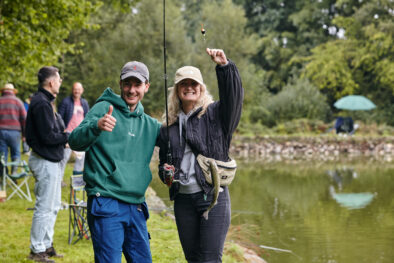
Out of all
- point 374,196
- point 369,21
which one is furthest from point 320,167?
point 369,21

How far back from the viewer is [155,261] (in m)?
5.10

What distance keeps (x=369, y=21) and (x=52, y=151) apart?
101 ft

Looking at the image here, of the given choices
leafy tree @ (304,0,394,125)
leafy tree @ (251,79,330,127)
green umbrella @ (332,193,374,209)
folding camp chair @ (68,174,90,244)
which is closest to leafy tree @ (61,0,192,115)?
leafy tree @ (251,79,330,127)

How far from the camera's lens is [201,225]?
3055mm

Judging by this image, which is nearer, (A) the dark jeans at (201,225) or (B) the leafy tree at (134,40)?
(A) the dark jeans at (201,225)

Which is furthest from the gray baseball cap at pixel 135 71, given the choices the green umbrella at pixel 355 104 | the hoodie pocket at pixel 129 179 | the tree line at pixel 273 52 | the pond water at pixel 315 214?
the green umbrella at pixel 355 104

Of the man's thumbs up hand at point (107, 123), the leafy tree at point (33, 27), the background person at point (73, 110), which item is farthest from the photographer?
the leafy tree at point (33, 27)

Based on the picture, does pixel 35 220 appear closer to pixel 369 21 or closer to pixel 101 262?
pixel 101 262

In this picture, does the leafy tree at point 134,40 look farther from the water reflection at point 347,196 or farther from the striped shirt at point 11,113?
the striped shirt at point 11,113

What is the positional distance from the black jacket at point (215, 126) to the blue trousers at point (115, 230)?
1.04 feet

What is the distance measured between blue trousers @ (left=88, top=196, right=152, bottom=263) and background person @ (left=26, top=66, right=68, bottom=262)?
1.72 m

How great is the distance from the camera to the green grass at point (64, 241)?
199 inches

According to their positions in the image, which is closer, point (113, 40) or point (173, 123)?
point (173, 123)

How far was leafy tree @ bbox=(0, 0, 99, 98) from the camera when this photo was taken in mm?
9930
